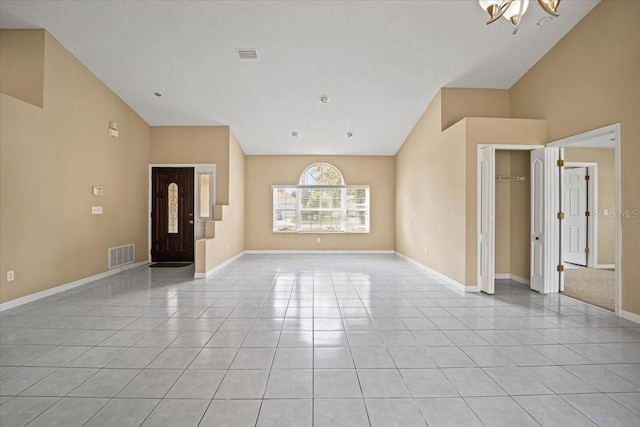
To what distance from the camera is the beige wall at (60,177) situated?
3828 mm

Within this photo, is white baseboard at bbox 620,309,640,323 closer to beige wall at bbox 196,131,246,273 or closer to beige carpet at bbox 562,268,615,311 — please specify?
beige carpet at bbox 562,268,615,311

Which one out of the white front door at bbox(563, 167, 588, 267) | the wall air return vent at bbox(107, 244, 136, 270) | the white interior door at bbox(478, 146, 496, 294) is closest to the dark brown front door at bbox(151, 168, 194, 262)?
the wall air return vent at bbox(107, 244, 136, 270)

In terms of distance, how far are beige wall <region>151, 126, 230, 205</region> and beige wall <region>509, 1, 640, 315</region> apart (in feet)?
20.0

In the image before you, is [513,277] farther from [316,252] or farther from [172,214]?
[172,214]

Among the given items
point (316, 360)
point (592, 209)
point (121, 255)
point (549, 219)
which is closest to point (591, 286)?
point (549, 219)

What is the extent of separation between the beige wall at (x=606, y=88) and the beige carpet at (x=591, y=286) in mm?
784

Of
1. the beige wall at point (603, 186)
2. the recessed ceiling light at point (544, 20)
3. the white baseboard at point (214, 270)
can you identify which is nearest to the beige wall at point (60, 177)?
the white baseboard at point (214, 270)

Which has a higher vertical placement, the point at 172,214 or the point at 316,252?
the point at 172,214

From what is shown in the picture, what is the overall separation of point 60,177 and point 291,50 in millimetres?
3939

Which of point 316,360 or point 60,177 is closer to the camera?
point 316,360

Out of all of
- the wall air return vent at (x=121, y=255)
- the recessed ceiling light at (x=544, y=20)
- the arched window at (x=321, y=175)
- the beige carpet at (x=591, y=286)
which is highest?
the recessed ceiling light at (x=544, y=20)

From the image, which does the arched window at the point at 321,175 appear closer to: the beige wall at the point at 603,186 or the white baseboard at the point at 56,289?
the white baseboard at the point at 56,289

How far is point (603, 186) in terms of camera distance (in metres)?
6.38

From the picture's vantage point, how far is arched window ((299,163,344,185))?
8633 millimetres
